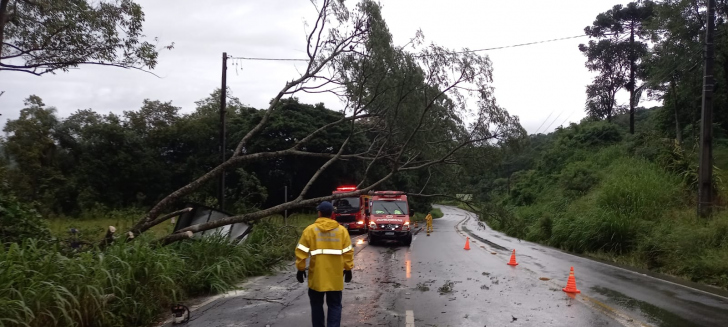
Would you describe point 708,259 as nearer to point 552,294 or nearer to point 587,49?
point 552,294

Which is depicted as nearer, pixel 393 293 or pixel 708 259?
pixel 393 293

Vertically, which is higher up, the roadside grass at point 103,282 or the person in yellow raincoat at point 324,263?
the person in yellow raincoat at point 324,263

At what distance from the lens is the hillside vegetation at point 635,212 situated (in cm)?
1378

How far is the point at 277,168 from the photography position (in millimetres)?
37125

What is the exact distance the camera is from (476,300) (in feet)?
29.5

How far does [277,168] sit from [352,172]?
18.9 feet

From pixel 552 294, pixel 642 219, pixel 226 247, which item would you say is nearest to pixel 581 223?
pixel 642 219

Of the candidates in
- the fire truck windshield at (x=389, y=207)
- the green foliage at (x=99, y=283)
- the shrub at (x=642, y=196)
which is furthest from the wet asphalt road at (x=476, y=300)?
the fire truck windshield at (x=389, y=207)

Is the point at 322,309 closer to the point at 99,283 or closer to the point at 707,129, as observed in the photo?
the point at 99,283

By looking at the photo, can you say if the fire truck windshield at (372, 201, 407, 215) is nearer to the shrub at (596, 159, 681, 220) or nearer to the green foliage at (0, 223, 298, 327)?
the shrub at (596, 159, 681, 220)

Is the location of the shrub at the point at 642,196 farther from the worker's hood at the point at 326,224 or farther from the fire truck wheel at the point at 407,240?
the worker's hood at the point at 326,224

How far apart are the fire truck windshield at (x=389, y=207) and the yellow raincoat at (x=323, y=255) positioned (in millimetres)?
15291

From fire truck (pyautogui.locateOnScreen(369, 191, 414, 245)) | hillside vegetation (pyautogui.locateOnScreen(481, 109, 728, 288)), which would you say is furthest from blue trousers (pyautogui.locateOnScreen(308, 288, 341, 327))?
fire truck (pyautogui.locateOnScreen(369, 191, 414, 245))

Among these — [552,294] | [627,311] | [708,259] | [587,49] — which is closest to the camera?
[627,311]
